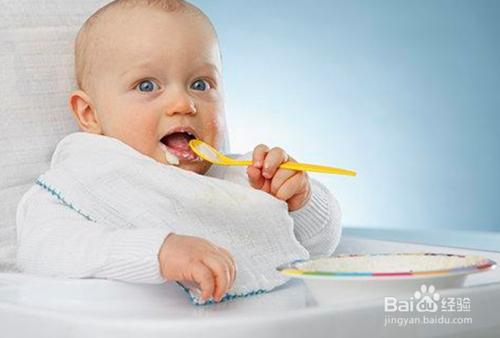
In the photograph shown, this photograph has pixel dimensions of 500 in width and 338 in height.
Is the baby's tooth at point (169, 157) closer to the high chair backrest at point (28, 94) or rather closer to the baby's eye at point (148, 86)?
the baby's eye at point (148, 86)

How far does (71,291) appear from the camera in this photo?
2.75ft

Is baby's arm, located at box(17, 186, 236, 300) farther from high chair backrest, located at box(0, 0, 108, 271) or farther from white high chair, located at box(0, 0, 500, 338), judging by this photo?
high chair backrest, located at box(0, 0, 108, 271)

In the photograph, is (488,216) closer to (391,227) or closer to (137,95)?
(391,227)

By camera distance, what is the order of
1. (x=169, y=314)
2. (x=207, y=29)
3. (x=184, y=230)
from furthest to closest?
(x=207, y=29) → (x=184, y=230) → (x=169, y=314)

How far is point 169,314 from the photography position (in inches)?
28.9

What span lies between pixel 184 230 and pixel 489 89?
294 centimetres

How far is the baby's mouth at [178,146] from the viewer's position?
1.05 meters

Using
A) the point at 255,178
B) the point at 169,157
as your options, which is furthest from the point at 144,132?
the point at 255,178

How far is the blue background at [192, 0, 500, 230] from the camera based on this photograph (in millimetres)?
3479

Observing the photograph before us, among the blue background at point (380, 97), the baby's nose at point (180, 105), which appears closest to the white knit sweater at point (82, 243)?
the baby's nose at point (180, 105)

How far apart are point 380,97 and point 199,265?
9.47 feet

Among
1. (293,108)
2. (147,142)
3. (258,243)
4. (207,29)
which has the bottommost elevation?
(258,243)

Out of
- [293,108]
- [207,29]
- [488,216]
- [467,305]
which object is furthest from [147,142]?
[488,216]

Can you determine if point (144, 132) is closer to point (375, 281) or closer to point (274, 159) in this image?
point (274, 159)
